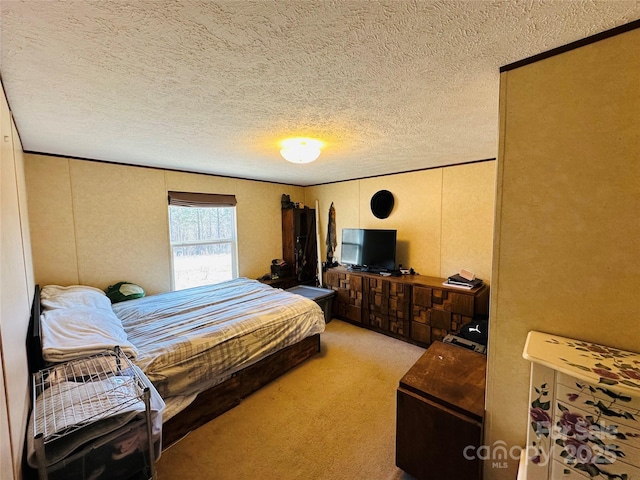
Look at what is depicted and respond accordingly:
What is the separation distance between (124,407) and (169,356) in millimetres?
663

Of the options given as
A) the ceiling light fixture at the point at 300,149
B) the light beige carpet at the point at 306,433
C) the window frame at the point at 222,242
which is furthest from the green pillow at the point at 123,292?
the ceiling light fixture at the point at 300,149

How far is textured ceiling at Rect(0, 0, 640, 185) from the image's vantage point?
82 cm

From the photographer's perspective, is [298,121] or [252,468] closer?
[252,468]

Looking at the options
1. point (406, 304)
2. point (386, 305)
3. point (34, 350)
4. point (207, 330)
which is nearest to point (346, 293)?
point (386, 305)

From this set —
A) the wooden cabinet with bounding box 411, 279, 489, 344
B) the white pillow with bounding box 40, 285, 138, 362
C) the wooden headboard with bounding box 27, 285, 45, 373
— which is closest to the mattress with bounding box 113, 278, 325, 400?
the white pillow with bounding box 40, 285, 138, 362

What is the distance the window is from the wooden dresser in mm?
3855

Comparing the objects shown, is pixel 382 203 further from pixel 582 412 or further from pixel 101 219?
pixel 101 219

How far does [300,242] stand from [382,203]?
1.69 meters

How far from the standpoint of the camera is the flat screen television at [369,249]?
3.75 metres

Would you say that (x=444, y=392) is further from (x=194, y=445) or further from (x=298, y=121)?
(x=298, y=121)

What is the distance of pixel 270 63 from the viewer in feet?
3.62

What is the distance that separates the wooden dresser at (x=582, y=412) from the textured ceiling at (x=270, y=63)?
3.84ft

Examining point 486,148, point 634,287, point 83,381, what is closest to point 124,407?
point 83,381

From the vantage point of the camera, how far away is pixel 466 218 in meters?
3.29
